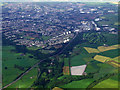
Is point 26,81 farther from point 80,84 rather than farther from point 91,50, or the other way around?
point 91,50

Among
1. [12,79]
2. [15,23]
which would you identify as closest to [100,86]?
[12,79]

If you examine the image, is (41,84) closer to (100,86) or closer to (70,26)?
(100,86)

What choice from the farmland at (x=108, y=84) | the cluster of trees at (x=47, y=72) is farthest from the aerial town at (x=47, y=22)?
the farmland at (x=108, y=84)

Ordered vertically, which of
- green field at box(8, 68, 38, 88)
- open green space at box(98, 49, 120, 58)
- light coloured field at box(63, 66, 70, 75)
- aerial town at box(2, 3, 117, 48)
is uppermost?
aerial town at box(2, 3, 117, 48)

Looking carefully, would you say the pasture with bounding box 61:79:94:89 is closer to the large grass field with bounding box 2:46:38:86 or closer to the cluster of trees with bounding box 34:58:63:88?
the cluster of trees with bounding box 34:58:63:88

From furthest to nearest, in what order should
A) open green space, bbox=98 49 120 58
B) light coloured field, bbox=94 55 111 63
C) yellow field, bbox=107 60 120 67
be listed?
1. open green space, bbox=98 49 120 58
2. light coloured field, bbox=94 55 111 63
3. yellow field, bbox=107 60 120 67

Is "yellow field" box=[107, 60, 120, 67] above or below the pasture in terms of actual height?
above

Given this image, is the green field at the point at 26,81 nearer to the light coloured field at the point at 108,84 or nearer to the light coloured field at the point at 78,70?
the light coloured field at the point at 78,70

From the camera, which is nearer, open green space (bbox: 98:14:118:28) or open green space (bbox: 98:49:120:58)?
open green space (bbox: 98:49:120:58)

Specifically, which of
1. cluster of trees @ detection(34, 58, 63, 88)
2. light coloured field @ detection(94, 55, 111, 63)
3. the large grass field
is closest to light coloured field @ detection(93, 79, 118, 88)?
cluster of trees @ detection(34, 58, 63, 88)

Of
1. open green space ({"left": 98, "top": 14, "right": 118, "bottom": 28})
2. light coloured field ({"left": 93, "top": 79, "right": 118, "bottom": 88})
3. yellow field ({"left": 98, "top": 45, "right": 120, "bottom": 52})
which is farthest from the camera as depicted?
open green space ({"left": 98, "top": 14, "right": 118, "bottom": 28})
